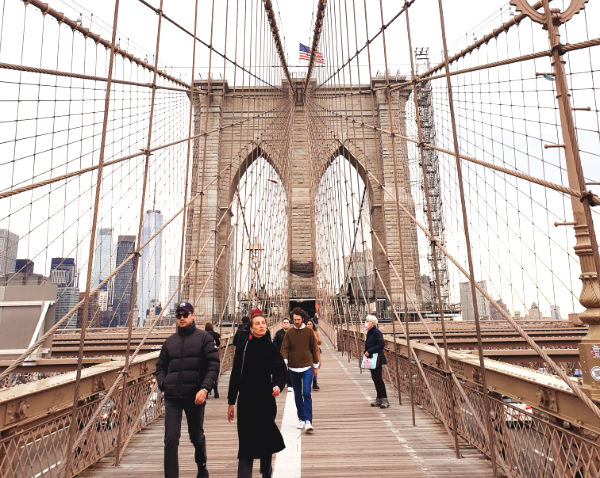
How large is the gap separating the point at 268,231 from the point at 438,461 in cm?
1315

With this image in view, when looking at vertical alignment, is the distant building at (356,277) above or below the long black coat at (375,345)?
above

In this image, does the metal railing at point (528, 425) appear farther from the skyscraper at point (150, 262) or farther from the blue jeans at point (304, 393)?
the skyscraper at point (150, 262)

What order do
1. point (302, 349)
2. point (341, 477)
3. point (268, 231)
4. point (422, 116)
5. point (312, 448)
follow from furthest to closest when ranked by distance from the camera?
point (422, 116), point (268, 231), point (302, 349), point (312, 448), point (341, 477)

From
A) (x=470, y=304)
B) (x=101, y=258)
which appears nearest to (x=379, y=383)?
(x=101, y=258)

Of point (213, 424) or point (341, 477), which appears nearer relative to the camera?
point (341, 477)

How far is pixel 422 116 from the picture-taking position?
76.3 feet

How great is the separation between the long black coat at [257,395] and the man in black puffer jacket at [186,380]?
6.5 inches

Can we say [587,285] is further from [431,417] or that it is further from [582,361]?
[431,417]

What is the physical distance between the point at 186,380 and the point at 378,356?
247 centimetres

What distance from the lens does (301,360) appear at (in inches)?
137

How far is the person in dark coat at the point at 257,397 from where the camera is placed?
6.91 ft

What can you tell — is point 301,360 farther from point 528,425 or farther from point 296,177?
point 296,177

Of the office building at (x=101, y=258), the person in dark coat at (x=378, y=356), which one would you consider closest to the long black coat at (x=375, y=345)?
the person in dark coat at (x=378, y=356)

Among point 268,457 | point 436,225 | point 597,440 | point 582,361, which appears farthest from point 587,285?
point 436,225
